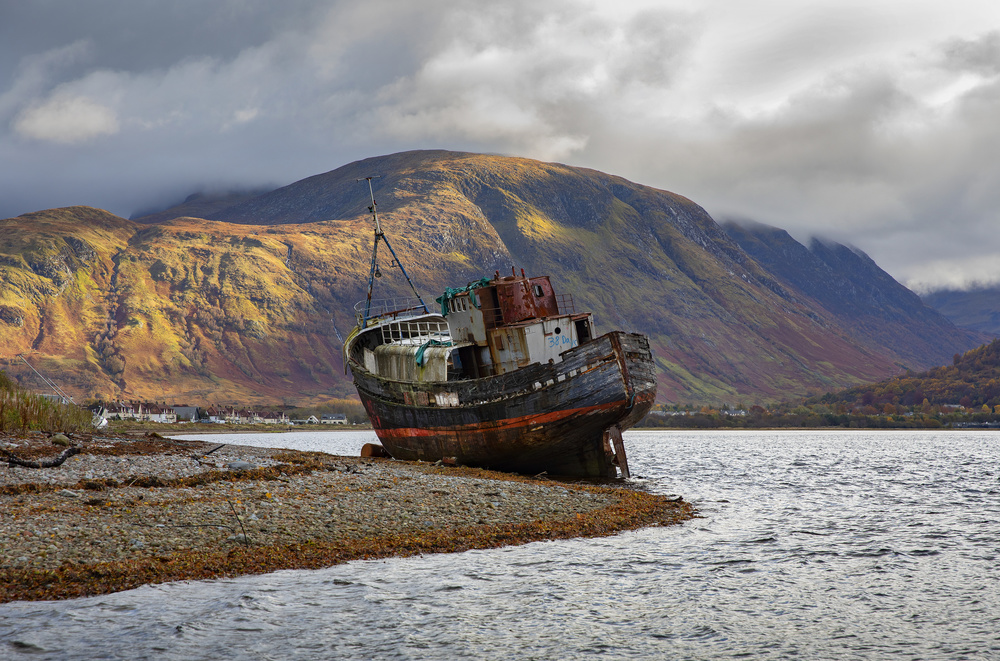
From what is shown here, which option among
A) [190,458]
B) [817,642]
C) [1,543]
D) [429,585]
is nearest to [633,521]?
[429,585]

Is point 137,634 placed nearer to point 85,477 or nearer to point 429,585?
point 429,585

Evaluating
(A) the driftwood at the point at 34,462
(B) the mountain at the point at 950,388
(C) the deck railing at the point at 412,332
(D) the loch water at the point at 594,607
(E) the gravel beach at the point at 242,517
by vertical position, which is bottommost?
(B) the mountain at the point at 950,388

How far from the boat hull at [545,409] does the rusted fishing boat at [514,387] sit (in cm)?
4

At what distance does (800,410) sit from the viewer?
7367 inches

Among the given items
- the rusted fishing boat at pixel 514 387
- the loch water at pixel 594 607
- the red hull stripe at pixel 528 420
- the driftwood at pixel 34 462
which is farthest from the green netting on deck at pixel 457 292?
the loch water at pixel 594 607

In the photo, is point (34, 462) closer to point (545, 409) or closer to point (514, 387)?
point (514, 387)

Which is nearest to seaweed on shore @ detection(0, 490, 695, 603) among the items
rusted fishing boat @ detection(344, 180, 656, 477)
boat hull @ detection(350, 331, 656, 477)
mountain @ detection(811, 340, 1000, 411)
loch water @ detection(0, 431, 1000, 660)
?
loch water @ detection(0, 431, 1000, 660)

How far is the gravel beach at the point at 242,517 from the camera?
44.3 ft

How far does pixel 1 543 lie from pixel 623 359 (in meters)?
24.1

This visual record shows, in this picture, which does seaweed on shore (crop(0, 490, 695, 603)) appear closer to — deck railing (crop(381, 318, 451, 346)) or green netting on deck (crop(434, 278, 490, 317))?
green netting on deck (crop(434, 278, 490, 317))

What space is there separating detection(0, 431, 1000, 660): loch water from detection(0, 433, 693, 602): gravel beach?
881 millimetres

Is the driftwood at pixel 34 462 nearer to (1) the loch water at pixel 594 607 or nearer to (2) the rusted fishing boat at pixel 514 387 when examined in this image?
(1) the loch water at pixel 594 607

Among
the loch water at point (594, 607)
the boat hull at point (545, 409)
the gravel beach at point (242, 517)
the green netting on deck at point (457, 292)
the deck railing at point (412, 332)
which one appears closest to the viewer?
the loch water at point (594, 607)

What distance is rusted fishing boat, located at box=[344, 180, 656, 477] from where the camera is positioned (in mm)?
32250
